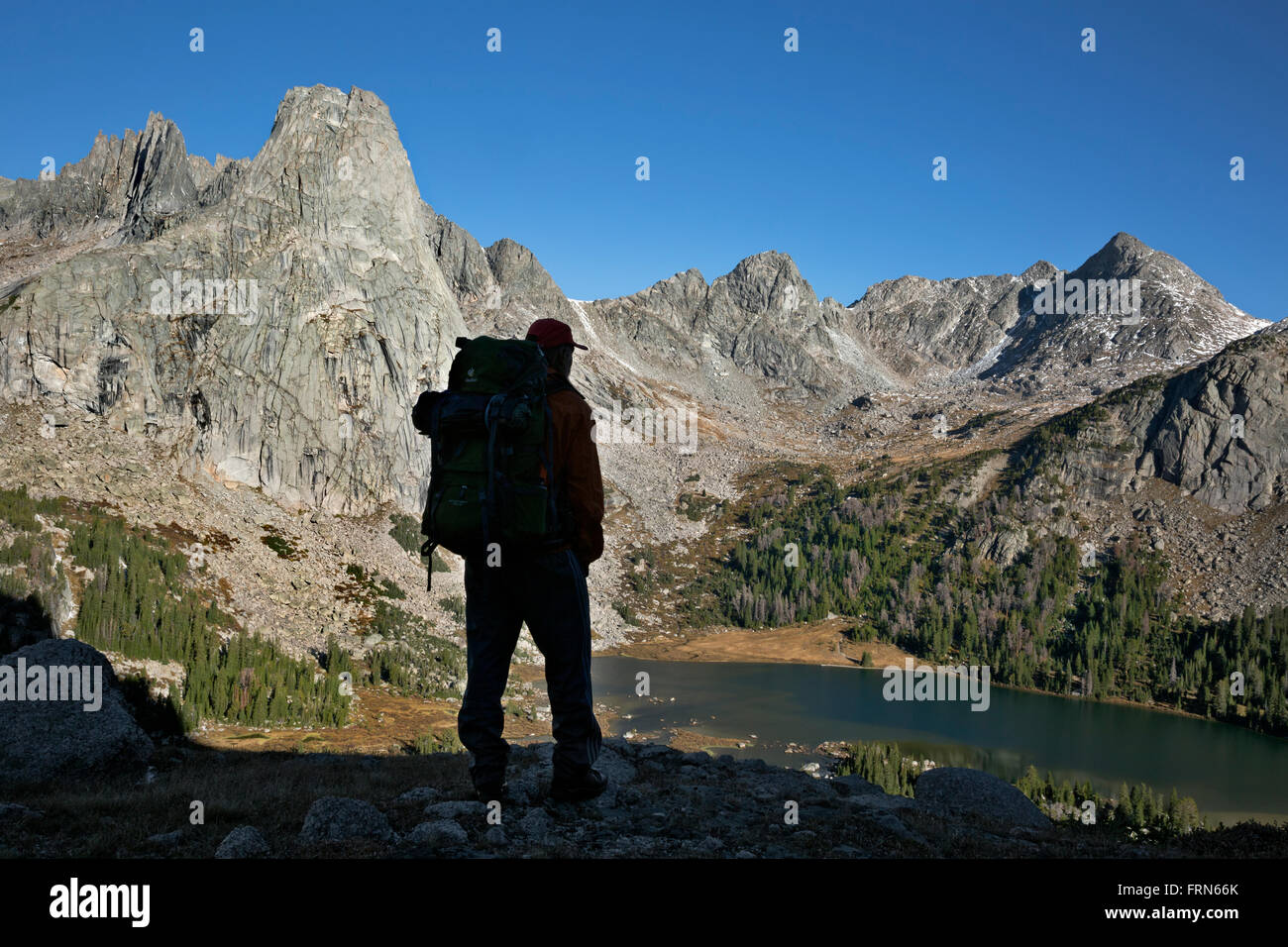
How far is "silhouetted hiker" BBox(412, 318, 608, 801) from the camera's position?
23.2 feet

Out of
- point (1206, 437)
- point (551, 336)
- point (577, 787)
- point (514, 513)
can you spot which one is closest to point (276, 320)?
point (551, 336)

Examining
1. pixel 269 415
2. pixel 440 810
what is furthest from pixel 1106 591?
pixel 440 810

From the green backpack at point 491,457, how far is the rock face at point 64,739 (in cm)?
1081

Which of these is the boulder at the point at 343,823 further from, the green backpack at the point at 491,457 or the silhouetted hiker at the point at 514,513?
the green backpack at the point at 491,457

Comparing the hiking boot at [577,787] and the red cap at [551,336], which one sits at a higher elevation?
the red cap at [551,336]

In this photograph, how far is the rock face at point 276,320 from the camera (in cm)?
10031

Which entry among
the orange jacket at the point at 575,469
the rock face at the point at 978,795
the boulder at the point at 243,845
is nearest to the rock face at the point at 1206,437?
the rock face at the point at 978,795

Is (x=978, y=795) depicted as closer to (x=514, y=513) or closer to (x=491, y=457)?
(x=514, y=513)

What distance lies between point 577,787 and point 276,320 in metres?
124

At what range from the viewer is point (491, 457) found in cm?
706

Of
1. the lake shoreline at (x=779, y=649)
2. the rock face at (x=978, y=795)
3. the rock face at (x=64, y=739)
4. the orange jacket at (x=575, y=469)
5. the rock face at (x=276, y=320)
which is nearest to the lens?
the orange jacket at (x=575, y=469)

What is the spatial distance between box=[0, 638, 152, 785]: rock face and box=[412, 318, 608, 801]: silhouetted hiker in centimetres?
993

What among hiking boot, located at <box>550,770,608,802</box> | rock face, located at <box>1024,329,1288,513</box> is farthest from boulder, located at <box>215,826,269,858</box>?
rock face, located at <box>1024,329,1288,513</box>
